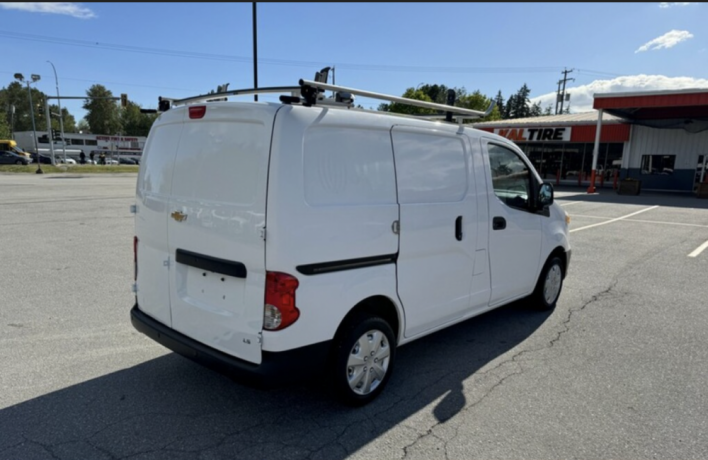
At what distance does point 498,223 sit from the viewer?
4.09 meters

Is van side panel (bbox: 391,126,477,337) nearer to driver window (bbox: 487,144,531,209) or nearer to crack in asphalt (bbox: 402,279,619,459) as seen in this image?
driver window (bbox: 487,144,531,209)

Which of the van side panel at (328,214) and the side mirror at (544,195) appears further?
the side mirror at (544,195)

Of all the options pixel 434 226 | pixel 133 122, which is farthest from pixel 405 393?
pixel 133 122

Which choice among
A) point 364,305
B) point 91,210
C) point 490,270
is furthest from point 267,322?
point 91,210

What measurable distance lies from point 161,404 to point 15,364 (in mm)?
1520

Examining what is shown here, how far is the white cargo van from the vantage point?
2.63 metres

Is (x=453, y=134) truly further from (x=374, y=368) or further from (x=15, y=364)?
(x=15, y=364)

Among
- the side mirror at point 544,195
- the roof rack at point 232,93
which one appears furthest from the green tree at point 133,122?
the side mirror at point 544,195

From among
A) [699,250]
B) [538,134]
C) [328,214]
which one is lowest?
[699,250]

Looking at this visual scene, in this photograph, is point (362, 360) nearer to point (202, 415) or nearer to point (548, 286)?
point (202, 415)

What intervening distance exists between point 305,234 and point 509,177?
2614 mm

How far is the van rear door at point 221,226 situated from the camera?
8.72 feet

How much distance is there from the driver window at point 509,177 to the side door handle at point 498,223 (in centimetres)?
22

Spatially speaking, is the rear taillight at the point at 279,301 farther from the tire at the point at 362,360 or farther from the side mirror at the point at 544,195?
the side mirror at the point at 544,195
